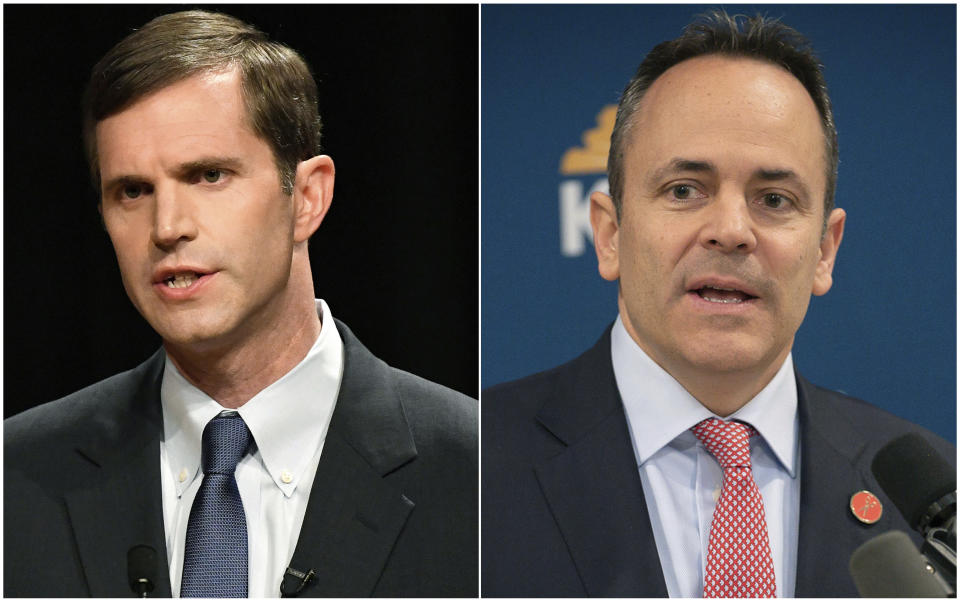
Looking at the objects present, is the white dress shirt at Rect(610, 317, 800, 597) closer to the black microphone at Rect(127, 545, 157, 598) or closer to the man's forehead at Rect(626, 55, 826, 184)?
the man's forehead at Rect(626, 55, 826, 184)

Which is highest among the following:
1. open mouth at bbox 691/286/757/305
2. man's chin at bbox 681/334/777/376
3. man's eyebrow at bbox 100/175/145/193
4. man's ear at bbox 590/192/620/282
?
man's eyebrow at bbox 100/175/145/193

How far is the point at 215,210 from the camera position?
2.86 m

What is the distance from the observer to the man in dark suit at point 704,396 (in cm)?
291

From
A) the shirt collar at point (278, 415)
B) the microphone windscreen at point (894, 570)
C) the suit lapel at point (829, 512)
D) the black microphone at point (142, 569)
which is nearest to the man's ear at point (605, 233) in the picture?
the suit lapel at point (829, 512)

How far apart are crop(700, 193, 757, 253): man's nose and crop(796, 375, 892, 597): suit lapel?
1.65ft

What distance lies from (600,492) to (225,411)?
3.13 ft

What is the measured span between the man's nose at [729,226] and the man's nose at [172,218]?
125 cm

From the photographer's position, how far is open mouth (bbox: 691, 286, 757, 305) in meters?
2.91

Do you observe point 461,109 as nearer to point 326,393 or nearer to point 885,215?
point 326,393

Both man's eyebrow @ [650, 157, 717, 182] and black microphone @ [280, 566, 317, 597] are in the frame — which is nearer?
black microphone @ [280, 566, 317, 597]

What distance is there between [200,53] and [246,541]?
1202mm

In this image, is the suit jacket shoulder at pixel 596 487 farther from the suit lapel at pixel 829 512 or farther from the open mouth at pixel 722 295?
the open mouth at pixel 722 295

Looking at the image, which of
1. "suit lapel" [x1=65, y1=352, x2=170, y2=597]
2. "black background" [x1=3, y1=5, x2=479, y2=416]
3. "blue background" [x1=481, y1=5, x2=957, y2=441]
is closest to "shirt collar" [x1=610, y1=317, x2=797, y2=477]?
"blue background" [x1=481, y1=5, x2=957, y2=441]

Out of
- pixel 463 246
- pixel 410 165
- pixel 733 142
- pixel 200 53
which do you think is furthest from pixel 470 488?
pixel 200 53
